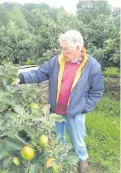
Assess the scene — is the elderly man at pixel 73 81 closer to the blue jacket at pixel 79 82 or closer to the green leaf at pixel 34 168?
the blue jacket at pixel 79 82

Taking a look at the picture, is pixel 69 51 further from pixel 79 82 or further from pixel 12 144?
pixel 12 144

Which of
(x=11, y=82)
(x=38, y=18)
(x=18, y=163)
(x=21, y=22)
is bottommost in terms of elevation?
(x=21, y=22)

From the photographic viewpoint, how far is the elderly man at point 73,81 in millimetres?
3334

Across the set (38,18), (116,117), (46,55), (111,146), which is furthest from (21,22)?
(111,146)

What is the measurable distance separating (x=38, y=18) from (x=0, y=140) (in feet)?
24.3

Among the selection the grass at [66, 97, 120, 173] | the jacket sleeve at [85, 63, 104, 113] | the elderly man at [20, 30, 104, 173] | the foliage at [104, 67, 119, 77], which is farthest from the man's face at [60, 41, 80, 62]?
the foliage at [104, 67, 119, 77]

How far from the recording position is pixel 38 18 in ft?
29.5

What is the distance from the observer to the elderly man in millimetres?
3334

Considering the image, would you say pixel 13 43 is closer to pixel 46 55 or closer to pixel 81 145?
pixel 46 55

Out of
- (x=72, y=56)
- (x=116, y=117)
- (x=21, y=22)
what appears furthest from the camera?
(x=21, y=22)

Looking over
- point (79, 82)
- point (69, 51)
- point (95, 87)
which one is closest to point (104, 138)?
point (95, 87)

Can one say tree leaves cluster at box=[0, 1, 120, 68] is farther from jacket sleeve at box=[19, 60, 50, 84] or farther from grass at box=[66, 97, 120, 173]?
jacket sleeve at box=[19, 60, 50, 84]

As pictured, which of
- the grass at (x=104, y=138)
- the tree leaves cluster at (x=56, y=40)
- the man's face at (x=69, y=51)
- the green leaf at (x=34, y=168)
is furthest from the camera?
the tree leaves cluster at (x=56, y=40)

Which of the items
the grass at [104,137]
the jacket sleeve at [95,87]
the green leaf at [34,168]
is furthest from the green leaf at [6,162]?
the grass at [104,137]
